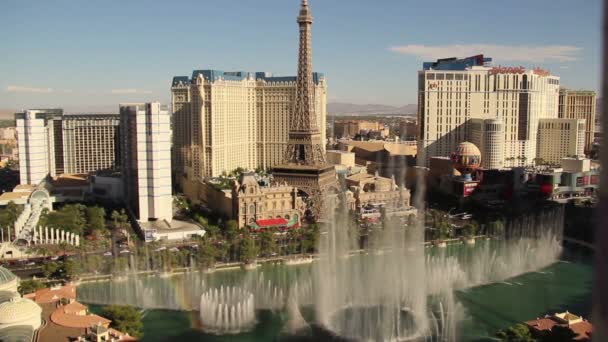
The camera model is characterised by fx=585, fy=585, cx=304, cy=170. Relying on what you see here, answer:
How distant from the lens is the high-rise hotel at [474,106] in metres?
53.4

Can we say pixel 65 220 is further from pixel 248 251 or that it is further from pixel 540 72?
pixel 540 72

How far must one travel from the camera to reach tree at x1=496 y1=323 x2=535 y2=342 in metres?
17.4

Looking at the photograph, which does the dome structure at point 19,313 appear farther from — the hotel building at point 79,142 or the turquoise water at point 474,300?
the hotel building at point 79,142

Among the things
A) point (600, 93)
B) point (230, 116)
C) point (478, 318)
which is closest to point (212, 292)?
point (478, 318)

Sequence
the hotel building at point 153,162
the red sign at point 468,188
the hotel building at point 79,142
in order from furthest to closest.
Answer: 1. the hotel building at point 79,142
2. the red sign at point 468,188
3. the hotel building at point 153,162

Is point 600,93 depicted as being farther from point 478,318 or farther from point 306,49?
point 306,49

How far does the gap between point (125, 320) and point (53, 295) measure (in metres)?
3.51

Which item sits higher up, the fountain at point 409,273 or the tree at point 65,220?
the tree at point 65,220

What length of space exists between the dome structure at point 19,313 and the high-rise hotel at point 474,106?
4120cm

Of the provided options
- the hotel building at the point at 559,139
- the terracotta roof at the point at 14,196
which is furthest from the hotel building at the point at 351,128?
the terracotta roof at the point at 14,196

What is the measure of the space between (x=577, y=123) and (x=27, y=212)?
151ft

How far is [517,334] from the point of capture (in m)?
17.4

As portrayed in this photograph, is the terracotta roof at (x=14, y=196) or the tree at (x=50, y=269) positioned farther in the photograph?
the terracotta roof at (x=14, y=196)

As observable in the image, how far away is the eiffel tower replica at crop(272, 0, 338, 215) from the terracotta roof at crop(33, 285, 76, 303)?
1910 centimetres
